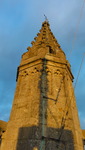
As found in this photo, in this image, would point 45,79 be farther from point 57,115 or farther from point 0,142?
point 0,142

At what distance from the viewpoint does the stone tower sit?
23.7ft

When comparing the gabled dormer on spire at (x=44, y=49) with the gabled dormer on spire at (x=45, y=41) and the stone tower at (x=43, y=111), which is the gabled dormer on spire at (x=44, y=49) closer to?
the gabled dormer on spire at (x=45, y=41)

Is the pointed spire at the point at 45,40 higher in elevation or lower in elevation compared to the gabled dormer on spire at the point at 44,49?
higher

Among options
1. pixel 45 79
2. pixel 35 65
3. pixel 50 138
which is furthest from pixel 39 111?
pixel 35 65

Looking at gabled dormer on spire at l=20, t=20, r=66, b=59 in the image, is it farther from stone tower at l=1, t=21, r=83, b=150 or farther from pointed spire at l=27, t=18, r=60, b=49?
stone tower at l=1, t=21, r=83, b=150

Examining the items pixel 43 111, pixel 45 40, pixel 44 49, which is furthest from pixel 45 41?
pixel 43 111

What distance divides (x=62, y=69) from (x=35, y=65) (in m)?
1.83

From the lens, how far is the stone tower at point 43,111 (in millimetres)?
7227

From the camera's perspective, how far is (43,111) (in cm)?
802

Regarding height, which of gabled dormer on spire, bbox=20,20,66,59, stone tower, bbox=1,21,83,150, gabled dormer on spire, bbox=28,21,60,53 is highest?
gabled dormer on spire, bbox=28,21,60,53

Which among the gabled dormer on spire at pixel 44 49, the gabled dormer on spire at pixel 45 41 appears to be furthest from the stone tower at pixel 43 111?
the gabled dormer on spire at pixel 45 41

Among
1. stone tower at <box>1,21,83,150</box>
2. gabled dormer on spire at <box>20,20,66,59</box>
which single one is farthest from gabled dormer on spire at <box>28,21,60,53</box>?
stone tower at <box>1,21,83,150</box>

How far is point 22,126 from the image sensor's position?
7.80m

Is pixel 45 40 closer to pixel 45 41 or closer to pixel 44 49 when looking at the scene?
pixel 45 41
